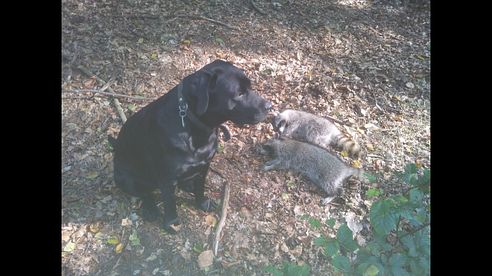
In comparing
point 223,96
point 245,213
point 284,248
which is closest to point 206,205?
point 245,213

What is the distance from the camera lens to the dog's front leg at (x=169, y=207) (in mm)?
3676

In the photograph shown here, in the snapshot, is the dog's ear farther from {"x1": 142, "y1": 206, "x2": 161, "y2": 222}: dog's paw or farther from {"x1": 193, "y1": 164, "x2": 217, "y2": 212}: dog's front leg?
{"x1": 142, "y1": 206, "x2": 161, "y2": 222}: dog's paw

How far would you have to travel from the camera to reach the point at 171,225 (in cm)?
409

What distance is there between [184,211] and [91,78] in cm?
242

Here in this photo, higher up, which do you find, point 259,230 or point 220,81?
point 220,81

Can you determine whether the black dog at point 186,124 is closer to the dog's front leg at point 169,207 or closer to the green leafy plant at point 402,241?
the dog's front leg at point 169,207

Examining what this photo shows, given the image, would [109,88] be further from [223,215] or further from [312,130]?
[312,130]

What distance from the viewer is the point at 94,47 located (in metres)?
6.02

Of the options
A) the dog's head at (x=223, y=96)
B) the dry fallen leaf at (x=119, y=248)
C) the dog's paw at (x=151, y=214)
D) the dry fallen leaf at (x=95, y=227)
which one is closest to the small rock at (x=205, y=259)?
the dog's paw at (x=151, y=214)

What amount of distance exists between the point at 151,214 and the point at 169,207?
1.22 feet

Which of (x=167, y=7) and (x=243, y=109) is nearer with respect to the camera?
(x=243, y=109)

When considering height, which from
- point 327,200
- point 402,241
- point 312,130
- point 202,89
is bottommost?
point 327,200

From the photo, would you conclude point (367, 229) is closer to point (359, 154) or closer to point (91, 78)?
point (359, 154)

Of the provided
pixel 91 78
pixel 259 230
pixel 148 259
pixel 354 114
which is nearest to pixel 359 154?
pixel 354 114
